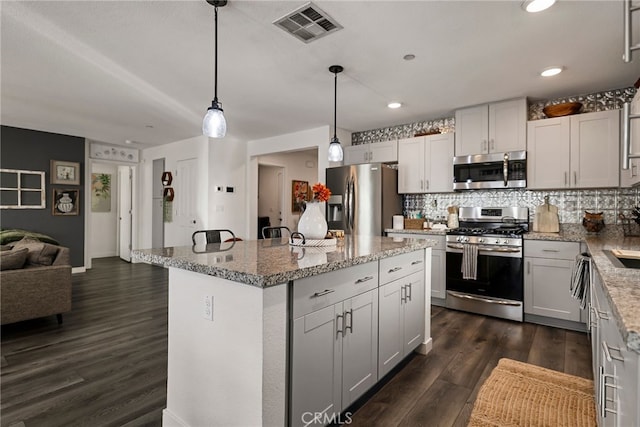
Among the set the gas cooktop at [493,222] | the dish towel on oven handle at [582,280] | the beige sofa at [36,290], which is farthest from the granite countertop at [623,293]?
the beige sofa at [36,290]

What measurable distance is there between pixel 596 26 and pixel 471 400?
2677 mm

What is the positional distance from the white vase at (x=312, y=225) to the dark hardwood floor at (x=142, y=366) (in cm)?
111

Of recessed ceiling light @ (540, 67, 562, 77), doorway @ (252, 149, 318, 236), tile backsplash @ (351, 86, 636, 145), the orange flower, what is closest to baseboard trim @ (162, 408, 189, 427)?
the orange flower

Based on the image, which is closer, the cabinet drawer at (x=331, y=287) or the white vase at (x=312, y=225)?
the cabinet drawer at (x=331, y=287)

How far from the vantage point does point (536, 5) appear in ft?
6.79

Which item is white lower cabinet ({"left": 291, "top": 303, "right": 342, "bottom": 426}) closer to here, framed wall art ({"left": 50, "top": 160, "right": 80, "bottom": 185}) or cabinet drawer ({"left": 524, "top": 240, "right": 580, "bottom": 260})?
cabinet drawer ({"left": 524, "top": 240, "right": 580, "bottom": 260})

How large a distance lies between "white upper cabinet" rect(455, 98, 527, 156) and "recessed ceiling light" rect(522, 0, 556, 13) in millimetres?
1875

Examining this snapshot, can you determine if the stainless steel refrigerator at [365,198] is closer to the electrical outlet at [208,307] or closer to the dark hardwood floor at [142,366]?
the dark hardwood floor at [142,366]

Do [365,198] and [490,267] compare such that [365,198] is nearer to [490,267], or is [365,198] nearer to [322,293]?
[490,267]

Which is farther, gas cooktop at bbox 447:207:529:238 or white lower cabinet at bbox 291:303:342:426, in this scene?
gas cooktop at bbox 447:207:529:238

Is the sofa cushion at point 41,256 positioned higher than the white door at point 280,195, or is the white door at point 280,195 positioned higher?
the white door at point 280,195

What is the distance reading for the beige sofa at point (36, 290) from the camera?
2.99m

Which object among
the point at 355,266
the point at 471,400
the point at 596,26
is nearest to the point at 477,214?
the point at 596,26

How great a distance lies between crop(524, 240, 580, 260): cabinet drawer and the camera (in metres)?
3.23
